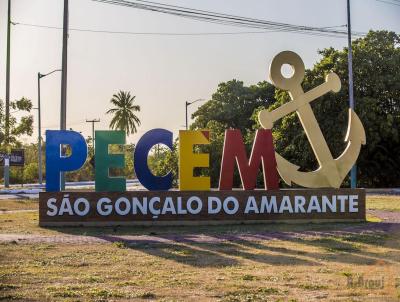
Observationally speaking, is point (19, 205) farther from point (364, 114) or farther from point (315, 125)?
point (364, 114)

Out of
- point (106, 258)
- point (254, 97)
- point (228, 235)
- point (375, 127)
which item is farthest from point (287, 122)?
point (106, 258)

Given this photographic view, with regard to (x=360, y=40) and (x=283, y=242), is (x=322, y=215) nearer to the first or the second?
(x=283, y=242)

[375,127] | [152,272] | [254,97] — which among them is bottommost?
[152,272]

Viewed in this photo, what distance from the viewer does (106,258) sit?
43.5 feet

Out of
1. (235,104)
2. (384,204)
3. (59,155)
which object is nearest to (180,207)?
(59,155)

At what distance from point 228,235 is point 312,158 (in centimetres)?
2546

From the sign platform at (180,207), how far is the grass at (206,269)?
2.01m

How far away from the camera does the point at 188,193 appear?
65.0 feet

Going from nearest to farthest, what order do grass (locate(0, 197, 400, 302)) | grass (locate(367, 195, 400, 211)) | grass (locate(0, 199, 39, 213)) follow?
grass (locate(0, 197, 400, 302)) → grass (locate(367, 195, 400, 211)) → grass (locate(0, 199, 39, 213))

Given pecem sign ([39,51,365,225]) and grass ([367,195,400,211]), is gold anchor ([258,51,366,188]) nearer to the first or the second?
pecem sign ([39,51,365,225])

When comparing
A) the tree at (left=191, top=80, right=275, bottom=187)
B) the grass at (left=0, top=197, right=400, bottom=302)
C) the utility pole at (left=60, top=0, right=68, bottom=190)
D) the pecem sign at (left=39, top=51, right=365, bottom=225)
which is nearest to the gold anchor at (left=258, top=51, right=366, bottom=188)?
the pecem sign at (left=39, top=51, right=365, bottom=225)

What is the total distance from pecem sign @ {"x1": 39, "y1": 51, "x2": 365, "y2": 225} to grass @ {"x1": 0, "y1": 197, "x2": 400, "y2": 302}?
2078 mm

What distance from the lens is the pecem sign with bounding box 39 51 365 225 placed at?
19.7 meters

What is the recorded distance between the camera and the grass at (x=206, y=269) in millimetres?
Answer: 9570
